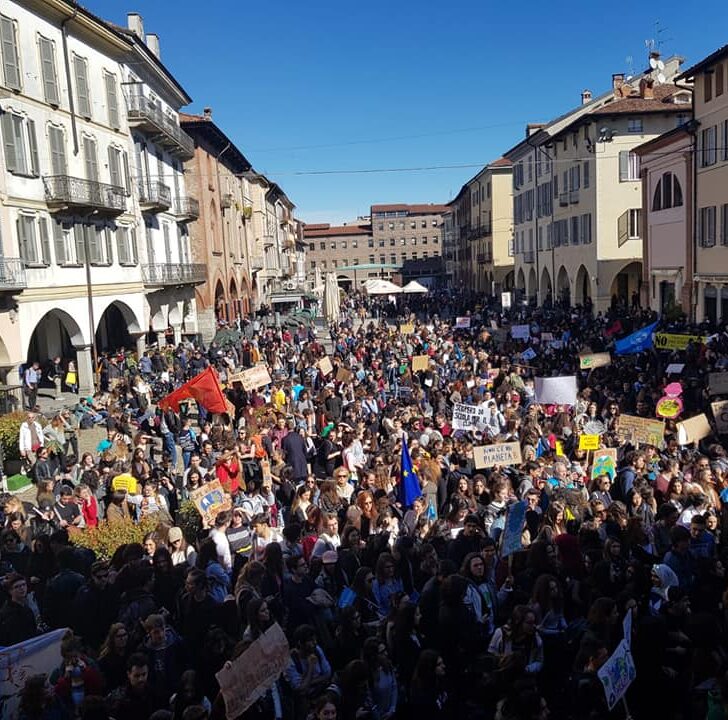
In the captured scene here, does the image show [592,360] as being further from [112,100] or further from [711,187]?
[112,100]

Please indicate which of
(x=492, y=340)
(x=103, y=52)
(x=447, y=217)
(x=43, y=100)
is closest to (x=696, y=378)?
(x=492, y=340)

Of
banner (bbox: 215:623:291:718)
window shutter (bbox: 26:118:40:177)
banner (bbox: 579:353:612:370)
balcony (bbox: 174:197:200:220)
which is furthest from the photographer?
balcony (bbox: 174:197:200:220)

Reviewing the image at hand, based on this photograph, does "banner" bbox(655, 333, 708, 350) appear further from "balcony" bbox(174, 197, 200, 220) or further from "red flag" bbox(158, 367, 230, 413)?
"balcony" bbox(174, 197, 200, 220)

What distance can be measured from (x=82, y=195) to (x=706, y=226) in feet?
74.3

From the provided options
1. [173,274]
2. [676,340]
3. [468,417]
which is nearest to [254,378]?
[468,417]

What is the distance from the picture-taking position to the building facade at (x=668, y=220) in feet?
104

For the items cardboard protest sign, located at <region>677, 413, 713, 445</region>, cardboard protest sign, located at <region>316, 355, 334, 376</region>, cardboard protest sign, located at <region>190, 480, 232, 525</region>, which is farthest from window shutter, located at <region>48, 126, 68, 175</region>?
cardboard protest sign, located at <region>677, 413, 713, 445</region>

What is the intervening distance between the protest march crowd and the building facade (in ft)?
59.1

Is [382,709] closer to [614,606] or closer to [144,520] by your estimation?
[614,606]

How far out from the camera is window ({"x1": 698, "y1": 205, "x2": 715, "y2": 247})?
29.7 metres

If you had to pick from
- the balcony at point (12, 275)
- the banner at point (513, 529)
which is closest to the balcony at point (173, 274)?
the balcony at point (12, 275)

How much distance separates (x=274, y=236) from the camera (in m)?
76.9

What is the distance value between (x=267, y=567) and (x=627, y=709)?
11.5 feet

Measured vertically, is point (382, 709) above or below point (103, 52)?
below
